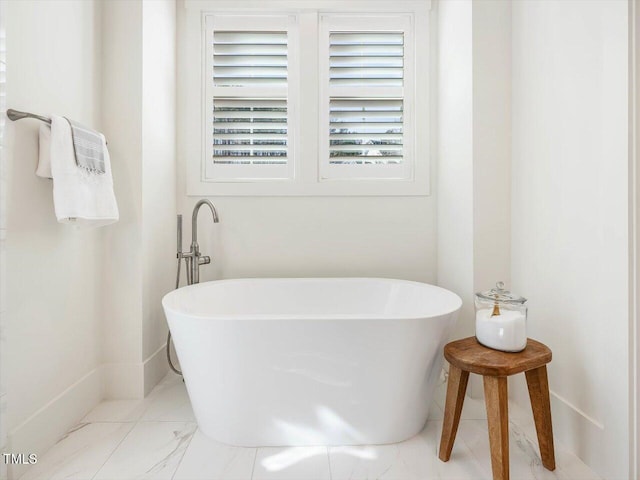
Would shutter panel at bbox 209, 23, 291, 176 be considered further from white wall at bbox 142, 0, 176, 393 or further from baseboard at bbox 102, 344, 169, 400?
baseboard at bbox 102, 344, 169, 400

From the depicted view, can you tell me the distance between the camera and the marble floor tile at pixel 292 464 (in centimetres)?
136

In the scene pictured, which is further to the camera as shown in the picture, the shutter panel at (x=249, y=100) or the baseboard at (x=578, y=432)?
the shutter panel at (x=249, y=100)

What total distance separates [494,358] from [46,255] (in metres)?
1.81

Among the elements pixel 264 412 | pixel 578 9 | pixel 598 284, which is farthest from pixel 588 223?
pixel 264 412

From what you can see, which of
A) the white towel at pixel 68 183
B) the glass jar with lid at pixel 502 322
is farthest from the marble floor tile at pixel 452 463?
the white towel at pixel 68 183

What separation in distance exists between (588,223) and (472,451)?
1017 mm

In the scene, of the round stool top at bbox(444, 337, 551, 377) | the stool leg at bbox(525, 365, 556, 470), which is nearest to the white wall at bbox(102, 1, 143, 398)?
the round stool top at bbox(444, 337, 551, 377)

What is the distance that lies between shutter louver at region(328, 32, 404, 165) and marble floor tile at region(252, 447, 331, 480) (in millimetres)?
1701

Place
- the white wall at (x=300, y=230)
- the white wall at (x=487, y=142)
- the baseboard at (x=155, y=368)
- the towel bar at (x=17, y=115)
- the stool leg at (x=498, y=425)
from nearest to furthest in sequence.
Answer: the stool leg at (x=498, y=425) → the towel bar at (x=17, y=115) → the white wall at (x=487, y=142) → the baseboard at (x=155, y=368) → the white wall at (x=300, y=230)

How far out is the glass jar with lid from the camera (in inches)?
53.4

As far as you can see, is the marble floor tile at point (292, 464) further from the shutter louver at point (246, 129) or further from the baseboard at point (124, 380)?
the shutter louver at point (246, 129)

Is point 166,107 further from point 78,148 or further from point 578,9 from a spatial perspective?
point 578,9

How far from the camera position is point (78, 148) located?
154 cm

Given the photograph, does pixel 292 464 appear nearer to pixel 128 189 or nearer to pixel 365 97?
pixel 128 189
